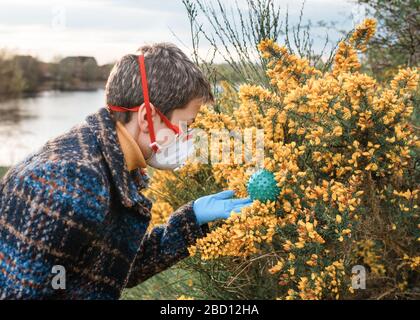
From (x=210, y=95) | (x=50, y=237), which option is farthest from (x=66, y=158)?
(x=210, y=95)

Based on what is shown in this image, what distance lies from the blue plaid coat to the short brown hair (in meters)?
0.09

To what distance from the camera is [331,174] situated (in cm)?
227

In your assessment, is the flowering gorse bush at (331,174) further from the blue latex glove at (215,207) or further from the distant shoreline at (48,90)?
the distant shoreline at (48,90)

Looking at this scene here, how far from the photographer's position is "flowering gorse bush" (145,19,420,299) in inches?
84.6

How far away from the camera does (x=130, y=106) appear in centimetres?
205

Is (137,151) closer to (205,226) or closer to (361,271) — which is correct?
(205,226)

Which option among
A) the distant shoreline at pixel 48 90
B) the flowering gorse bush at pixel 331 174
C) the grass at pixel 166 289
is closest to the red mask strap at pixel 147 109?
the flowering gorse bush at pixel 331 174

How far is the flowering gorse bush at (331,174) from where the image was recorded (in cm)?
215

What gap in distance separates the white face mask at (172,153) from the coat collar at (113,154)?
0.66 ft

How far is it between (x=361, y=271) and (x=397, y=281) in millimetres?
219

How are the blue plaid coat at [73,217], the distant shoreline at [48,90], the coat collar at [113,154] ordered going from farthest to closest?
the distant shoreline at [48,90], the coat collar at [113,154], the blue plaid coat at [73,217]

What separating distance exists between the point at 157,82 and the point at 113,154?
298 mm

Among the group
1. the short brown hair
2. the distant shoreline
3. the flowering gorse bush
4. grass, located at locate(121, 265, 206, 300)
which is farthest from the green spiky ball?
the distant shoreline

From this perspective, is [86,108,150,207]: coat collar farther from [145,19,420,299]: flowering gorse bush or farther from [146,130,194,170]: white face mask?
[145,19,420,299]: flowering gorse bush
